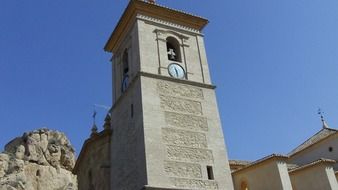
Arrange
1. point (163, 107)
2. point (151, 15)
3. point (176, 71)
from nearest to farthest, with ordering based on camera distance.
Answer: point (163, 107) → point (176, 71) → point (151, 15)

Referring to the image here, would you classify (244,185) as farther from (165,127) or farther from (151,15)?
(151,15)

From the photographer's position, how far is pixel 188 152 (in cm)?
1205

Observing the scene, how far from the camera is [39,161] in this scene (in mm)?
42094

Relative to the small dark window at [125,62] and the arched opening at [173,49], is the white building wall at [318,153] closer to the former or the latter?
the arched opening at [173,49]

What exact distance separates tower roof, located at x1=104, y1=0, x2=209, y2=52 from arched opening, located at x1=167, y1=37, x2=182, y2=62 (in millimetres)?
791

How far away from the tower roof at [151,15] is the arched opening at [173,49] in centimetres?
79

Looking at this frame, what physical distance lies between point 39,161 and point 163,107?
33.1 meters

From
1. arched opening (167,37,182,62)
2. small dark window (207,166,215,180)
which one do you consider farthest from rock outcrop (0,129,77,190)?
small dark window (207,166,215,180)

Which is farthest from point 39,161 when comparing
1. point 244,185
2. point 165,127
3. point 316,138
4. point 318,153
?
point 165,127

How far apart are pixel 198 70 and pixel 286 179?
4.78 meters

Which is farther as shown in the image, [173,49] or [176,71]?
[173,49]

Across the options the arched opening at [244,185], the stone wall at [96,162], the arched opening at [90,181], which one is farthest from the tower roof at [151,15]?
the arched opening at [244,185]

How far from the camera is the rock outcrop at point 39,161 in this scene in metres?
39.5

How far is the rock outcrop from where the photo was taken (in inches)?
1554
